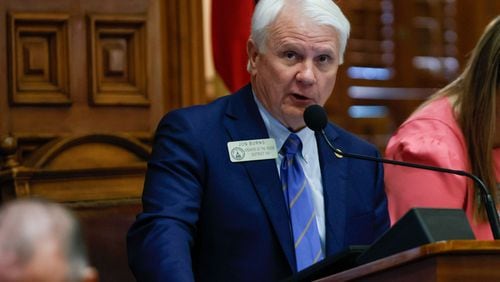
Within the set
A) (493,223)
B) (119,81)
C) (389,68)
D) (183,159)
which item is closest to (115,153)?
(119,81)

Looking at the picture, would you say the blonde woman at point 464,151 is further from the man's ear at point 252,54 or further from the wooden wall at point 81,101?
the wooden wall at point 81,101

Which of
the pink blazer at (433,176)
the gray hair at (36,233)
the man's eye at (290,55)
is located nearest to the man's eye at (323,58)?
the man's eye at (290,55)

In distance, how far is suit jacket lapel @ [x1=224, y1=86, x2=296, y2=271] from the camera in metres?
2.65

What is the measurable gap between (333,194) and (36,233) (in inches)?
66.8

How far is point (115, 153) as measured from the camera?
3.56 m

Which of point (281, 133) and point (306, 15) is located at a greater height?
point (306, 15)

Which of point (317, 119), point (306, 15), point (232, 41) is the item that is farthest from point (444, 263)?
point (232, 41)

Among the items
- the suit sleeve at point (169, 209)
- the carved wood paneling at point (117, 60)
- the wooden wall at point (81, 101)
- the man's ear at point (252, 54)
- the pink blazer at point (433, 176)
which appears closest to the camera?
the suit sleeve at point (169, 209)

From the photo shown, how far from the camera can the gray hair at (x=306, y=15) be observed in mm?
2779

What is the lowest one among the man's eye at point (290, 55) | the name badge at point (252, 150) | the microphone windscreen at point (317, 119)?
the name badge at point (252, 150)

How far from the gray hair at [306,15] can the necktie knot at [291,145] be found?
0.23 m

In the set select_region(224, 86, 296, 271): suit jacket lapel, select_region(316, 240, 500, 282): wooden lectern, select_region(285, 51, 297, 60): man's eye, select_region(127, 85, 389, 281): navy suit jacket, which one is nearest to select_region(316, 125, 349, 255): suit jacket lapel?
select_region(127, 85, 389, 281): navy suit jacket

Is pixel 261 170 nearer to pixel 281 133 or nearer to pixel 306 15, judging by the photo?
pixel 281 133

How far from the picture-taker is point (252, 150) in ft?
8.98
